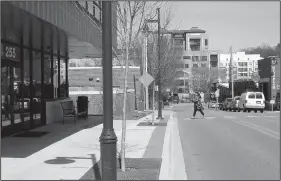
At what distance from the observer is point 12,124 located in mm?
12289

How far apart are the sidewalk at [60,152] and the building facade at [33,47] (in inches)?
44.8

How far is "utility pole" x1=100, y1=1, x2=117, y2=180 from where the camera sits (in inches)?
209

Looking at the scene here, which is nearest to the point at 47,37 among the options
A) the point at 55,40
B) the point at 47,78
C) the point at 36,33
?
the point at 55,40

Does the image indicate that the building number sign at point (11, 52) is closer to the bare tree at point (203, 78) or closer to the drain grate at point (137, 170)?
the drain grate at point (137, 170)

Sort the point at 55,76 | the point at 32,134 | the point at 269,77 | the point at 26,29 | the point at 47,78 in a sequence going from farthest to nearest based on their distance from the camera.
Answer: the point at 269,77, the point at 55,76, the point at 47,78, the point at 32,134, the point at 26,29

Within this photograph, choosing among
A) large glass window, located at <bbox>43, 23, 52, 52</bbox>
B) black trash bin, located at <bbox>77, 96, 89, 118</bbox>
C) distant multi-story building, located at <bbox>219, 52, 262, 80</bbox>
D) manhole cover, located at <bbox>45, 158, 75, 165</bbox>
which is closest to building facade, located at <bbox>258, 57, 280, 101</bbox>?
distant multi-story building, located at <bbox>219, 52, 262, 80</bbox>

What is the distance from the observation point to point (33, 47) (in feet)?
47.4

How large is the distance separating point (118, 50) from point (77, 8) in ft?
13.6

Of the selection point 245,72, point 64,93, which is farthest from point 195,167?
point 245,72

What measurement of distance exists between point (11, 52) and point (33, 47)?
1996 millimetres

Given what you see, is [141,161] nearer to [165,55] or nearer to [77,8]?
[77,8]

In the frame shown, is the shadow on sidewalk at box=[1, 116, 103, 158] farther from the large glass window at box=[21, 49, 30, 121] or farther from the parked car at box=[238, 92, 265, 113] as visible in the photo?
the parked car at box=[238, 92, 265, 113]

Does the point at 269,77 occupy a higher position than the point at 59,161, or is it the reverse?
the point at 269,77

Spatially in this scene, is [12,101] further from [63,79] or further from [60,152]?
[63,79]
